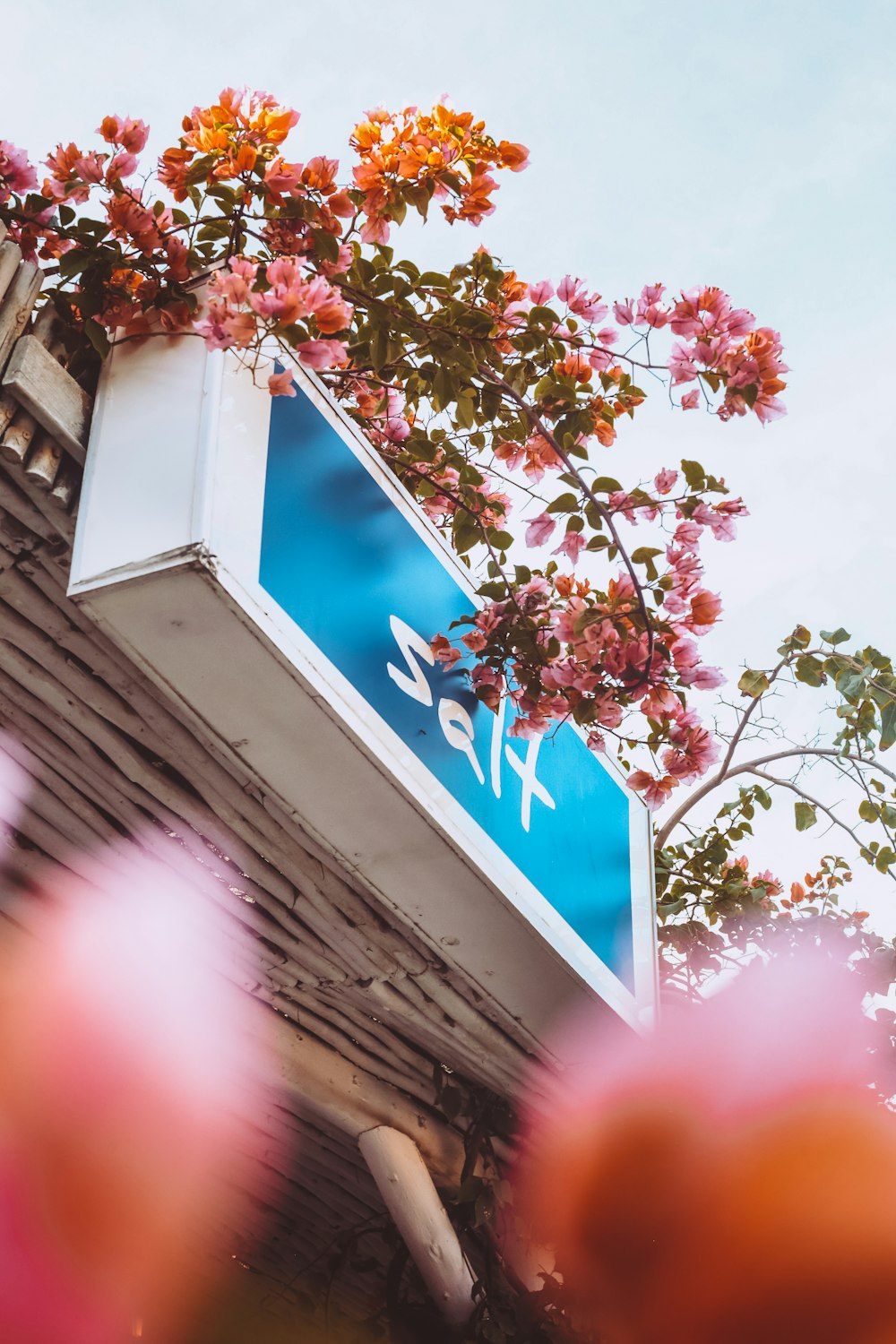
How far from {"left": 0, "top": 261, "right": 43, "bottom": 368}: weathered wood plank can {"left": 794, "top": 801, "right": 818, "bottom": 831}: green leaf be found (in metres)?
2.36

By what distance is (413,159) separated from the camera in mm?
1820

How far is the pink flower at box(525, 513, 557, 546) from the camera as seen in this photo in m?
2.02

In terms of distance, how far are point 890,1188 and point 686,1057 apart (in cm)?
65

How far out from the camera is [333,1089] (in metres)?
2.10

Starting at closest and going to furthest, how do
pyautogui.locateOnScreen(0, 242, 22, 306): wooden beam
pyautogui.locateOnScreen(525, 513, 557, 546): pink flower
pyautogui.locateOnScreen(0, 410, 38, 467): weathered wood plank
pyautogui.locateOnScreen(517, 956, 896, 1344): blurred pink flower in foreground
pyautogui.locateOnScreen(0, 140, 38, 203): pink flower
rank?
1. pyautogui.locateOnScreen(0, 410, 38, 467): weathered wood plank
2. pyautogui.locateOnScreen(0, 242, 22, 306): wooden beam
3. pyautogui.locateOnScreen(0, 140, 38, 203): pink flower
4. pyautogui.locateOnScreen(525, 513, 557, 546): pink flower
5. pyautogui.locateOnScreen(517, 956, 896, 1344): blurred pink flower in foreground

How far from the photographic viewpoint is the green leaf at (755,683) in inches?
109

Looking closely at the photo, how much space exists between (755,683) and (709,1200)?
1.16 m

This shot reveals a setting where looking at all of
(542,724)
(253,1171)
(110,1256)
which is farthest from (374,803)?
(110,1256)

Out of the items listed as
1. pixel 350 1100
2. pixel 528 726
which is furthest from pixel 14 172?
pixel 350 1100

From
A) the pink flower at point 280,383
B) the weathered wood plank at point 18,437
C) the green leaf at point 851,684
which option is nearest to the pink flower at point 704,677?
the pink flower at point 280,383

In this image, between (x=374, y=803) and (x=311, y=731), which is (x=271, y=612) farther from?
(x=374, y=803)

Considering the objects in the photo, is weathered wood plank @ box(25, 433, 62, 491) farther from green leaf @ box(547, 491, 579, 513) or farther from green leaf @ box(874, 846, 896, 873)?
green leaf @ box(874, 846, 896, 873)

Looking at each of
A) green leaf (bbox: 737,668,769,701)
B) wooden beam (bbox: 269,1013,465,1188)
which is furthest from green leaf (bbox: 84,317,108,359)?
green leaf (bbox: 737,668,769,701)

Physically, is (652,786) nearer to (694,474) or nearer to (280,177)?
(694,474)
